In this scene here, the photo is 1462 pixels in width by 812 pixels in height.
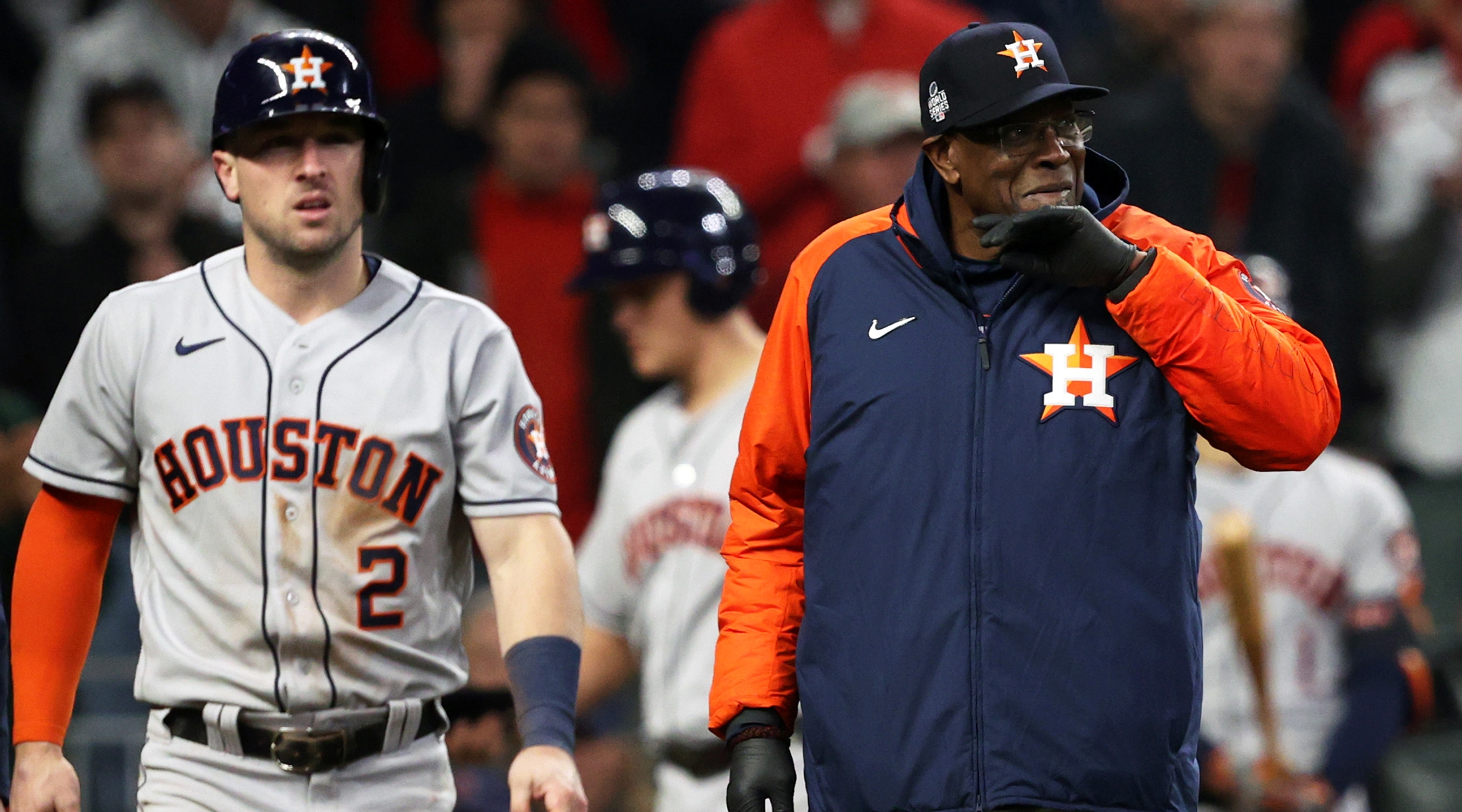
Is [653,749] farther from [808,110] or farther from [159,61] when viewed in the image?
[159,61]

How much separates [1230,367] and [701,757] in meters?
2.44

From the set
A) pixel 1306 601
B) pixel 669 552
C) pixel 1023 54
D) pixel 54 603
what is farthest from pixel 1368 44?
pixel 54 603

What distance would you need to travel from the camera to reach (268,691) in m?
3.42

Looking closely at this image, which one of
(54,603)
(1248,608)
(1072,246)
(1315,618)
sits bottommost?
(1315,618)

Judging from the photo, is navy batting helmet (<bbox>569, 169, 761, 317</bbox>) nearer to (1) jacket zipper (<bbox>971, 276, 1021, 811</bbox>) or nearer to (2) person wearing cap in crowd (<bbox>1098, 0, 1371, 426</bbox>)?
(1) jacket zipper (<bbox>971, 276, 1021, 811</bbox>)

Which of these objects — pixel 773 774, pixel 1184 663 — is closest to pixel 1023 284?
pixel 1184 663

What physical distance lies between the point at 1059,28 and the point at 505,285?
256 cm

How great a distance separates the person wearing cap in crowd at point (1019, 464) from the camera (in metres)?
2.89

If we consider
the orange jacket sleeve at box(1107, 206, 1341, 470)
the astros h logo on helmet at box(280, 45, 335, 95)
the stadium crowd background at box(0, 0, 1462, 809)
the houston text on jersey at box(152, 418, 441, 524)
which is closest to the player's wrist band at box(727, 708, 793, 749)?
the houston text on jersey at box(152, 418, 441, 524)

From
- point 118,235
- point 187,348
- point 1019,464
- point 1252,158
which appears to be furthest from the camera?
point 1252,158

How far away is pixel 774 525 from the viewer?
3.26m

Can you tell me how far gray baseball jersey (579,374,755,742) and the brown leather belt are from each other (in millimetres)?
25

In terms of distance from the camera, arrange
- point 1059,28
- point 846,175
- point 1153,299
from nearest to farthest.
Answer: point 1153,299
point 846,175
point 1059,28

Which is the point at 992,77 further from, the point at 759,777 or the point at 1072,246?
the point at 759,777
